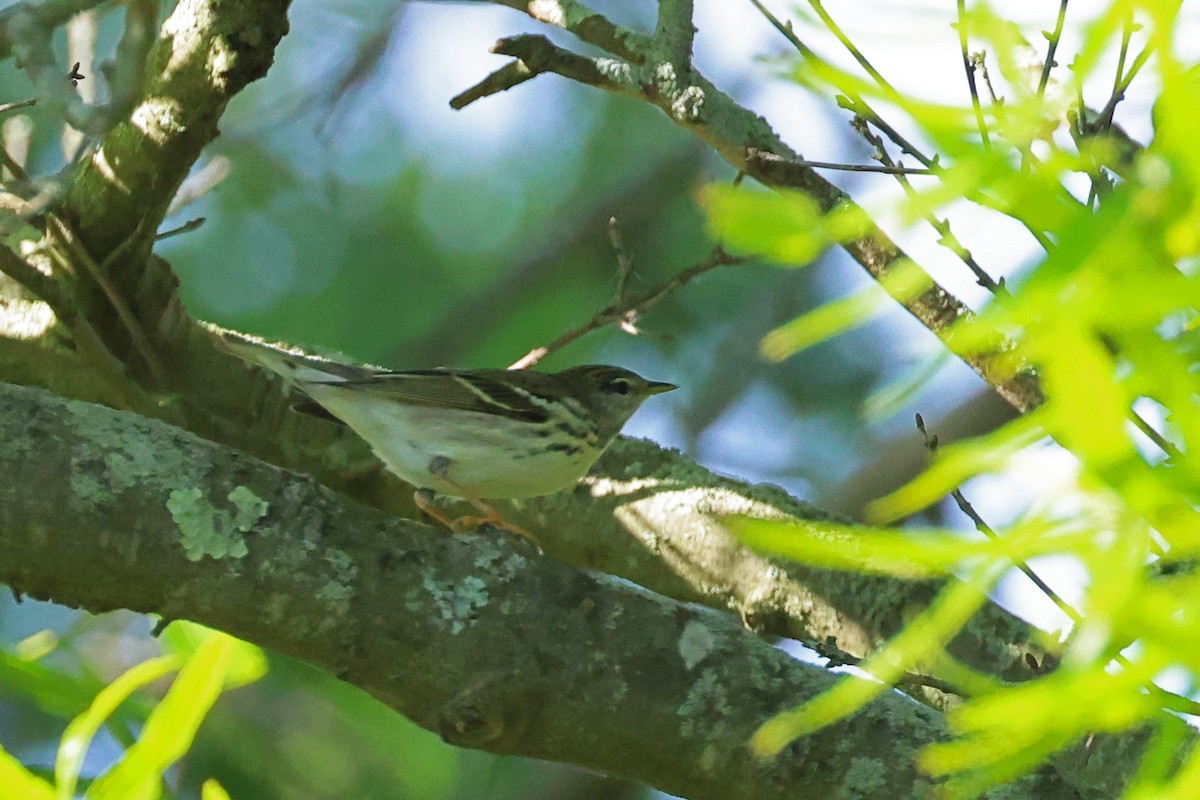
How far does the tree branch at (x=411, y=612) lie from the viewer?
2.39 m

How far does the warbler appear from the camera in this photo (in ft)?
13.0

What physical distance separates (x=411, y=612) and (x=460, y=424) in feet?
6.47

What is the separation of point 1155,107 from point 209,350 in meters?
3.23

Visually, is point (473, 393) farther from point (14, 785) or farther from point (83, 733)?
point (14, 785)

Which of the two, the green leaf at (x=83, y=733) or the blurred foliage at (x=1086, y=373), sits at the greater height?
the blurred foliage at (x=1086, y=373)

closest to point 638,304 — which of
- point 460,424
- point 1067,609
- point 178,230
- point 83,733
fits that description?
point 460,424

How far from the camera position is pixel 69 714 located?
262 centimetres

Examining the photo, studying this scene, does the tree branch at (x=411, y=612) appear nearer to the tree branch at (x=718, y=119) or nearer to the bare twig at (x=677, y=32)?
the tree branch at (x=718, y=119)

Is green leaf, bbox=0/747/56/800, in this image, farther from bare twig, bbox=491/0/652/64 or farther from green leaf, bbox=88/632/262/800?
bare twig, bbox=491/0/652/64

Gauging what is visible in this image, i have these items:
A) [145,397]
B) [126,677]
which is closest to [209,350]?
[145,397]

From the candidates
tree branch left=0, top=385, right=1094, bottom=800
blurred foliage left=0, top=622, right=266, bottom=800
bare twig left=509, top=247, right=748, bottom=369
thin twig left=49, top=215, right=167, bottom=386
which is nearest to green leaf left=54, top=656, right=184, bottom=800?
blurred foliage left=0, top=622, right=266, bottom=800

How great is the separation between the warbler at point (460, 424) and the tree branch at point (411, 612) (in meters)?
1.18

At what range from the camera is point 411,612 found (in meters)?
2.48

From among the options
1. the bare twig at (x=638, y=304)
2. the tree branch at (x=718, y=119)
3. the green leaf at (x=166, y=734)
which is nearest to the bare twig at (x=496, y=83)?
the tree branch at (x=718, y=119)
